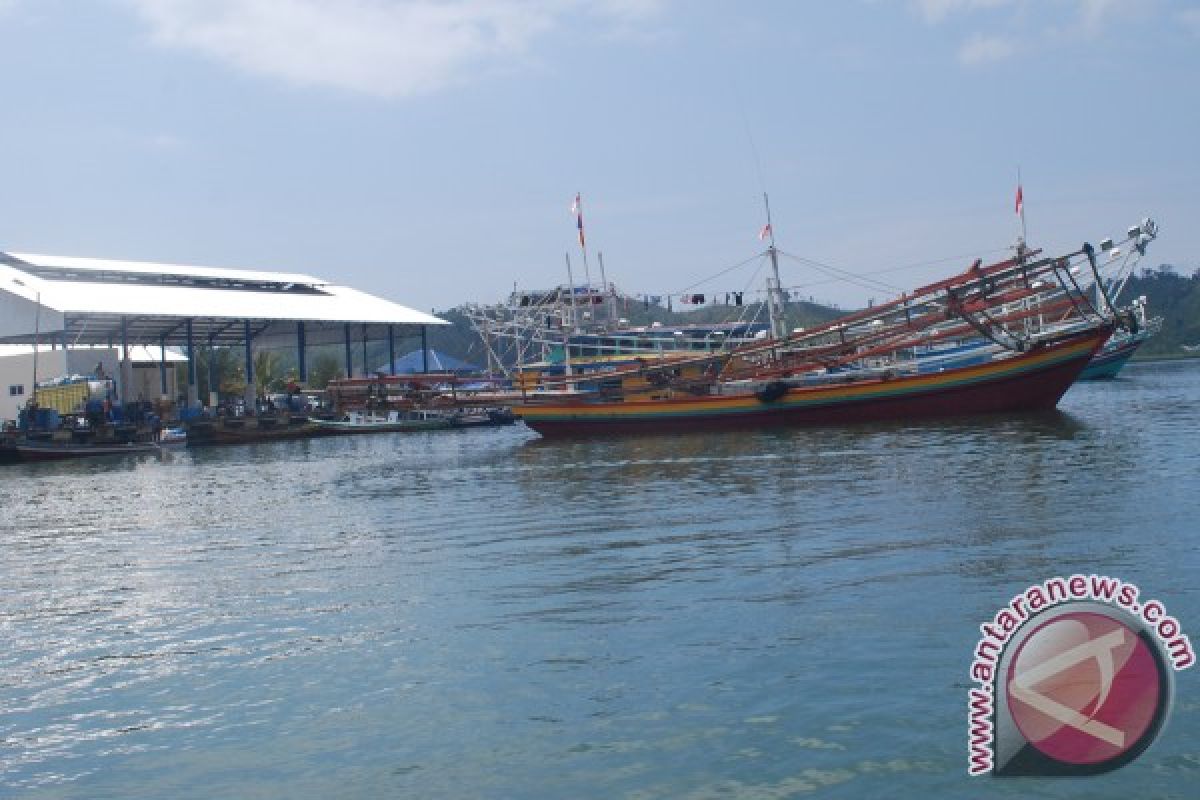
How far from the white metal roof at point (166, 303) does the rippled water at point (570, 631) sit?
873 inches

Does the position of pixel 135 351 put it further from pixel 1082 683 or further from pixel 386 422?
pixel 1082 683

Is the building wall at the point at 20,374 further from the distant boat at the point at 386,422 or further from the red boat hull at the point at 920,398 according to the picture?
the red boat hull at the point at 920,398

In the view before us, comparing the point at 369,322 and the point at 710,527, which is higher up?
the point at 369,322

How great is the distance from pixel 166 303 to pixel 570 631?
39.4 m

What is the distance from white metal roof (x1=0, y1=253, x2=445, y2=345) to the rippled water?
22176 mm

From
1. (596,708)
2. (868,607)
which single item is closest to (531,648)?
(596,708)

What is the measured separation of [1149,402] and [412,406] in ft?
82.6

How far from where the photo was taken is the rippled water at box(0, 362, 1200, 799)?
22.8 ft

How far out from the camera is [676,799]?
20.8ft

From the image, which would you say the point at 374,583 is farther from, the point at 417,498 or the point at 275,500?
the point at 275,500

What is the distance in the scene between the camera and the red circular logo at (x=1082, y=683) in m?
4.12

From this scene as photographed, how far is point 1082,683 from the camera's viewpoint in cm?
416

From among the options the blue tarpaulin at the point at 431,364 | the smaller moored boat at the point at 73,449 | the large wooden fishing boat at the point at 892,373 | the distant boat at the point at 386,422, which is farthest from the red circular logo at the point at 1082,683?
the blue tarpaulin at the point at 431,364

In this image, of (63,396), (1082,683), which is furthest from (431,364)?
(1082,683)
